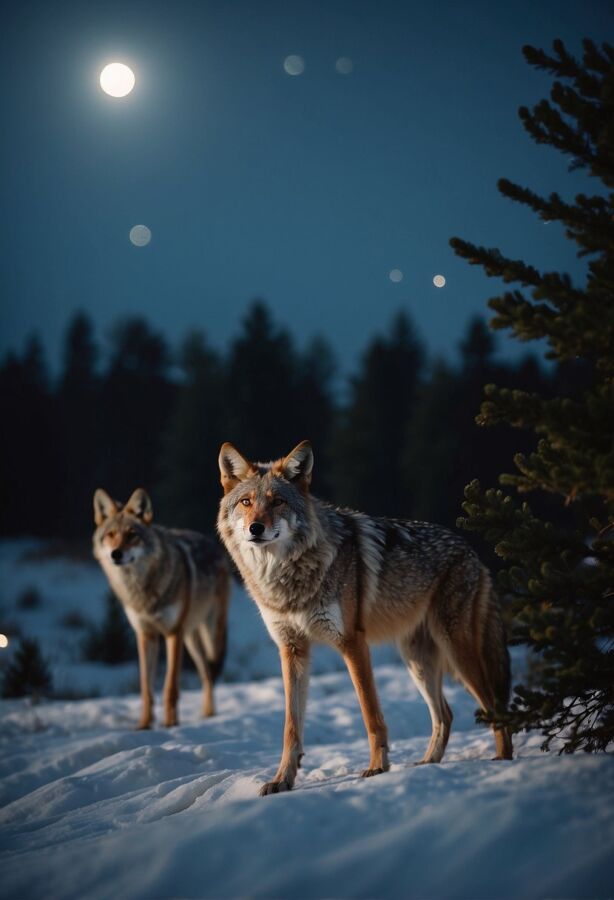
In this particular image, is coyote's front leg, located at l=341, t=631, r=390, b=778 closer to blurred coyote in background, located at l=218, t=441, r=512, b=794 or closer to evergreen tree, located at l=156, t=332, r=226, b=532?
blurred coyote in background, located at l=218, t=441, r=512, b=794

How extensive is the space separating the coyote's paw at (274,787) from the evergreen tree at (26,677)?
27.4 ft

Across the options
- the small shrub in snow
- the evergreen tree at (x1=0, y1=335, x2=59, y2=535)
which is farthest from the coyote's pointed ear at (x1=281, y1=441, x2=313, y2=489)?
the evergreen tree at (x1=0, y1=335, x2=59, y2=535)

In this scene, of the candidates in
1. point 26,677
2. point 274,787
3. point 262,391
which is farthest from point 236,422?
point 274,787

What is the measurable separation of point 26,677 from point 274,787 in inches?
343

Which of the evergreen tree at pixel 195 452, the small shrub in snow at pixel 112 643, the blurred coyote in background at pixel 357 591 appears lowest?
the small shrub in snow at pixel 112 643

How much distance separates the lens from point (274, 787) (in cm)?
347

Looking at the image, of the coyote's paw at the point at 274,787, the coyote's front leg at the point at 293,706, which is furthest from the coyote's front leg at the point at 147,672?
the coyote's paw at the point at 274,787

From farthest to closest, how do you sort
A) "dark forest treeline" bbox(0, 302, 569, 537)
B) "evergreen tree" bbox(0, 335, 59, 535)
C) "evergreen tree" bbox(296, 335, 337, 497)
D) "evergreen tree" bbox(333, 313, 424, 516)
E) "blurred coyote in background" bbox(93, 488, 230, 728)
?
"evergreen tree" bbox(0, 335, 59, 535) < "evergreen tree" bbox(296, 335, 337, 497) < "evergreen tree" bbox(333, 313, 424, 516) < "dark forest treeline" bbox(0, 302, 569, 537) < "blurred coyote in background" bbox(93, 488, 230, 728)

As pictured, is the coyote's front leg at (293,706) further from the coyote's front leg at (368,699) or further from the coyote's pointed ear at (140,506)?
the coyote's pointed ear at (140,506)

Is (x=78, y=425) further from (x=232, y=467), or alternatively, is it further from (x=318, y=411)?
(x=232, y=467)

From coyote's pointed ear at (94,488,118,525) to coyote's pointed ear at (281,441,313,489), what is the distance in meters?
4.49

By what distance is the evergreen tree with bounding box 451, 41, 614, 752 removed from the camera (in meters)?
2.68

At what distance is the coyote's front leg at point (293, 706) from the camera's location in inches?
143

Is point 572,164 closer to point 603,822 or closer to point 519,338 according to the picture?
point 519,338
